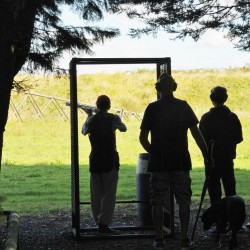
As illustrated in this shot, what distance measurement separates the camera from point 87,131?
27.6ft

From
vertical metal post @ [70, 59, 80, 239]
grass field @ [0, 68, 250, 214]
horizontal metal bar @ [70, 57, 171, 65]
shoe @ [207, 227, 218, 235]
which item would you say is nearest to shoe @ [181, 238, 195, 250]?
shoe @ [207, 227, 218, 235]

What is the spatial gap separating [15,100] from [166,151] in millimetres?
29898

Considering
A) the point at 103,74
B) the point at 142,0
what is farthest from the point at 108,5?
the point at 103,74

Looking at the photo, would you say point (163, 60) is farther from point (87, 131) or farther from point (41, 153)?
point (41, 153)

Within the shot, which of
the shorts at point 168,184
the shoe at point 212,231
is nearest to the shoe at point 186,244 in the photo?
the shorts at point 168,184

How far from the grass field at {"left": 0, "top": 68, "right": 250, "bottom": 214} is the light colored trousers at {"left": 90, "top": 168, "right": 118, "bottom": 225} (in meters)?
1.46

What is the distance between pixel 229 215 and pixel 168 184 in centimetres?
84

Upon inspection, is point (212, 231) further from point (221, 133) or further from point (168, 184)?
point (168, 184)

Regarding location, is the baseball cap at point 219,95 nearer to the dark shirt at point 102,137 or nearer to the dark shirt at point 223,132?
the dark shirt at point 223,132

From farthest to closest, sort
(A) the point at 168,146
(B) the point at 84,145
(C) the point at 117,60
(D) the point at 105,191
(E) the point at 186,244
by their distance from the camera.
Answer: (B) the point at 84,145 → (D) the point at 105,191 → (C) the point at 117,60 → (E) the point at 186,244 → (A) the point at 168,146

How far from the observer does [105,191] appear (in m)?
8.50

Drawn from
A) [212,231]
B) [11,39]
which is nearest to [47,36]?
[11,39]

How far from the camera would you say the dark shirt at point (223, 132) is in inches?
308

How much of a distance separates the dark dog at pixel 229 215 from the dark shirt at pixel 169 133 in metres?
0.78
